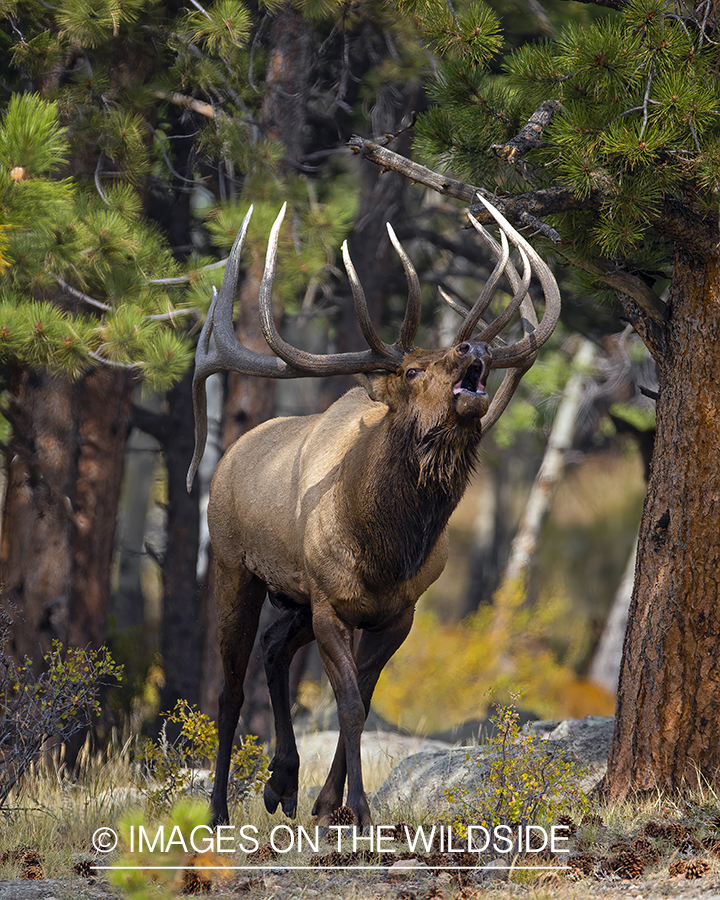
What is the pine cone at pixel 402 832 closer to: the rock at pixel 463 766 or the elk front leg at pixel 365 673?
the elk front leg at pixel 365 673

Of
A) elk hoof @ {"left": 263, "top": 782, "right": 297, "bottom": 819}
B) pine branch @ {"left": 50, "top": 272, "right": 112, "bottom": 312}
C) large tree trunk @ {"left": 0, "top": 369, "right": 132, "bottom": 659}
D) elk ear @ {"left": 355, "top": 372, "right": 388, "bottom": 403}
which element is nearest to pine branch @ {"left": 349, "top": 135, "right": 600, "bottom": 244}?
elk ear @ {"left": 355, "top": 372, "right": 388, "bottom": 403}

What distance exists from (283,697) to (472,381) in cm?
225

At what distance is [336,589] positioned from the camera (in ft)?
17.6

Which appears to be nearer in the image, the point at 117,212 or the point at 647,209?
the point at 647,209

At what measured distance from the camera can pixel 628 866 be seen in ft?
15.1

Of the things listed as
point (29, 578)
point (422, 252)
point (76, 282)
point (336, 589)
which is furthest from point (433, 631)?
point (336, 589)

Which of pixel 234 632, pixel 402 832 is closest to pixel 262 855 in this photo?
pixel 402 832

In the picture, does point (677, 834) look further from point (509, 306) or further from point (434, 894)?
point (509, 306)

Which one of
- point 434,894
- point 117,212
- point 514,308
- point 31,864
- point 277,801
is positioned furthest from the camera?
point 117,212

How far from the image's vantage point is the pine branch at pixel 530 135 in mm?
5215

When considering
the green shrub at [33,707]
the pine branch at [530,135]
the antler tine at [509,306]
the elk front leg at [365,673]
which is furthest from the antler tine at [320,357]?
the green shrub at [33,707]

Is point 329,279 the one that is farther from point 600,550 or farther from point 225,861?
point 600,550

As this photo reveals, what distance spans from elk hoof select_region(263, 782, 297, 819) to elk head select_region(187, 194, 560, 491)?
2221 mm

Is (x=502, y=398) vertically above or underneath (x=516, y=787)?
above
